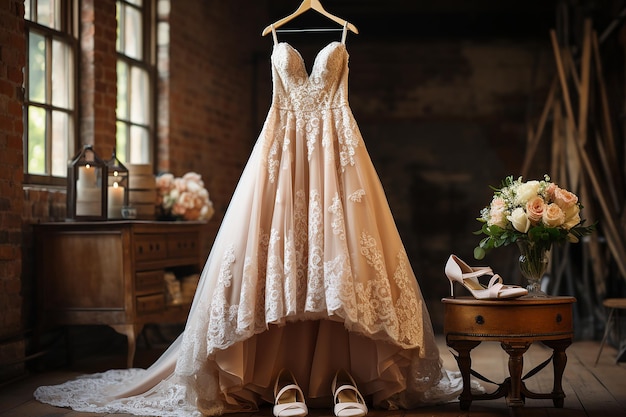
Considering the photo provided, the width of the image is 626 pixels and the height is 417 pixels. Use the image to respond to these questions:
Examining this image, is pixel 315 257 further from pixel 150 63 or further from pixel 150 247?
pixel 150 63

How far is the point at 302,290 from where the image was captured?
3641 millimetres

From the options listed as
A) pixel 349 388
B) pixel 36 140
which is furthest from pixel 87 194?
pixel 349 388

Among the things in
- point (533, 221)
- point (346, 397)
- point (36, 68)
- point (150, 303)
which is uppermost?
point (36, 68)

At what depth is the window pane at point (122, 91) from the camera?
6.18 metres

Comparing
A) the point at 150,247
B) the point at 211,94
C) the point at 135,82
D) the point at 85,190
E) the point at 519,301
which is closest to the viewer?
the point at 519,301

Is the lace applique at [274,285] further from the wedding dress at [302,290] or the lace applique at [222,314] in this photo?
the lace applique at [222,314]

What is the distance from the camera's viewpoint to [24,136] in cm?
500

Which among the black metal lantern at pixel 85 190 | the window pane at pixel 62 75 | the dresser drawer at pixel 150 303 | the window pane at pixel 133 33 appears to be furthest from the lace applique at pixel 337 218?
the window pane at pixel 133 33

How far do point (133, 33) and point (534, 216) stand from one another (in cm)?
398

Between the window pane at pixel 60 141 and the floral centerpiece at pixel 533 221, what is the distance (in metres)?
2.95

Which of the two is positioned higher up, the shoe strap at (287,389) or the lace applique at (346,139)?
the lace applique at (346,139)

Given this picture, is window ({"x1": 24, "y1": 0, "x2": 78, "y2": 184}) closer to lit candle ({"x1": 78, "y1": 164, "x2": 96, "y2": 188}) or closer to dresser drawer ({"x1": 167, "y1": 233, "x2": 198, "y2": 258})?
lit candle ({"x1": 78, "y1": 164, "x2": 96, "y2": 188})

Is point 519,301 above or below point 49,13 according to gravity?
below

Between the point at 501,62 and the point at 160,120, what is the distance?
4039mm
